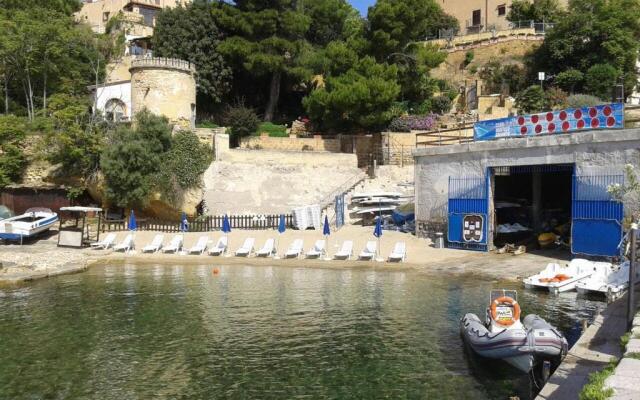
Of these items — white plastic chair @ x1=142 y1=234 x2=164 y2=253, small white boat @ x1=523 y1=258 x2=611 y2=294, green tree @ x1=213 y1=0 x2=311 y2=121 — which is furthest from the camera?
green tree @ x1=213 y1=0 x2=311 y2=121

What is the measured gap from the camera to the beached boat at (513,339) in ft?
34.1

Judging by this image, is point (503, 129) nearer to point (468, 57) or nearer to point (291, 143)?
point (291, 143)

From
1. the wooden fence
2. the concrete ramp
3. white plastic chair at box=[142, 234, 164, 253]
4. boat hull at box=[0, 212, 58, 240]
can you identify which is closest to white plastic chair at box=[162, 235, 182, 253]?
white plastic chair at box=[142, 234, 164, 253]

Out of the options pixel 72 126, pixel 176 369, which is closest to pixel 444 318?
pixel 176 369

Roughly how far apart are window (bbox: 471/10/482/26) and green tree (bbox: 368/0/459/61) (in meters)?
23.8

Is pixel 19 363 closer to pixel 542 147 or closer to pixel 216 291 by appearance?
pixel 216 291

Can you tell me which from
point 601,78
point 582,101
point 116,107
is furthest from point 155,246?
point 601,78

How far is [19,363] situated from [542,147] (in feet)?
61.9

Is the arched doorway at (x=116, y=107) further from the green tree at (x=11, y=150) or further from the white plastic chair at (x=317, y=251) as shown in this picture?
the white plastic chair at (x=317, y=251)

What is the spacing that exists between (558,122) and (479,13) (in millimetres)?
49585

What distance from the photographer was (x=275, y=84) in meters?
47.9

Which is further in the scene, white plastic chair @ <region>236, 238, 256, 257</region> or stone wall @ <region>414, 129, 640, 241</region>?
white plastic chair @ <region>236, 238, 256, 257</region>

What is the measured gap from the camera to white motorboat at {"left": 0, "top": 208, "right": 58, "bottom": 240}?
2820 cm

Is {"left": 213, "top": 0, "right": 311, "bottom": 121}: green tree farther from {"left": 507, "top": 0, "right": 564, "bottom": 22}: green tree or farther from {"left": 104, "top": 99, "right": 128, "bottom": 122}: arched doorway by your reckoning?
{"left": 507, "top": 0, "right": 564, "bottom": 22}: green tree
